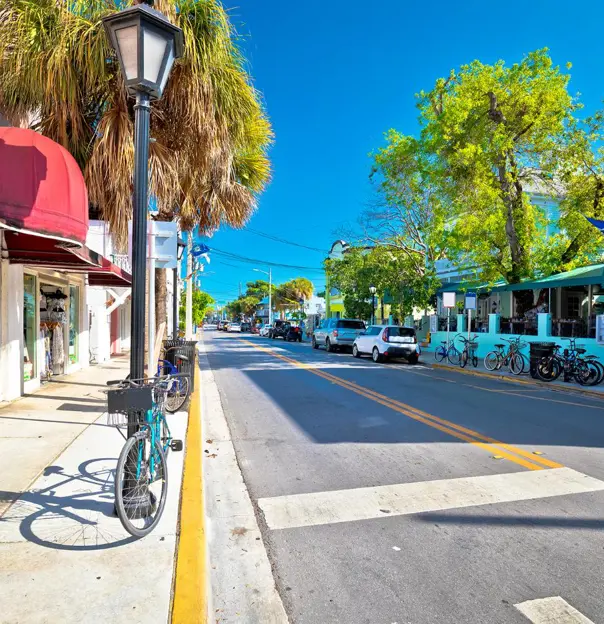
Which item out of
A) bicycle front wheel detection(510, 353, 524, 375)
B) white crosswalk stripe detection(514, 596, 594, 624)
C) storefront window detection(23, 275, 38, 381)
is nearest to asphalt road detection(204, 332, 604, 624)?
white crosswalk stripe detection(514, 596, 594, 624)

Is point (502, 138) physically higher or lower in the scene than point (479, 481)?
higher

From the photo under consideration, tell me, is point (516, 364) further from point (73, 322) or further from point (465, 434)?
point (73, 322)

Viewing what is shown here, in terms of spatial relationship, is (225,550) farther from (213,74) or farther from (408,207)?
(408,207)

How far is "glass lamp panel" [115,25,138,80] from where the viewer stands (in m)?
4.12

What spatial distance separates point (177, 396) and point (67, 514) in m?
4.38

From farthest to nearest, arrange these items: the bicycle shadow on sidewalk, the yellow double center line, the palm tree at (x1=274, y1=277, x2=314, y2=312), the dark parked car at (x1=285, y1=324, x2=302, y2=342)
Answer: the palm tree at (x1=274, y1=277, x2=314, y2=312)
the dark parked car at (x1=285, y1=324, x2=302, y2=342)
the yellow double center line
the bicycle shadow on sidewalk

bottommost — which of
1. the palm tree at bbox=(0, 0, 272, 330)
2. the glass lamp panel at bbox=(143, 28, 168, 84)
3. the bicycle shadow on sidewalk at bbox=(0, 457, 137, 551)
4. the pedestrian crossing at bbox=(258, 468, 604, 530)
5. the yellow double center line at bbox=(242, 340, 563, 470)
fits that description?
the pedestrian crossing at bbox=(258, 468, 604, 530)

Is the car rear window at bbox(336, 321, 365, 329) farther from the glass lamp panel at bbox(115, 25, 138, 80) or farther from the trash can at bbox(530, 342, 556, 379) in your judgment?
the glass lamp panel at bbox(115, 25, 138, 80)

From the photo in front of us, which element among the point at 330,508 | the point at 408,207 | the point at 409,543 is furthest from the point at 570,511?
the point at 408,207

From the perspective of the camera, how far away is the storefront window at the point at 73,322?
45.9 ft

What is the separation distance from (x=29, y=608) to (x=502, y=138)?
19.4 meters

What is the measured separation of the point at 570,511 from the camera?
462cm

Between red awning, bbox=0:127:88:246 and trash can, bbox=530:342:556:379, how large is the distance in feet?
44.0

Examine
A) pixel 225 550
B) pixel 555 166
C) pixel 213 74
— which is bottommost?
pixel 225 550
